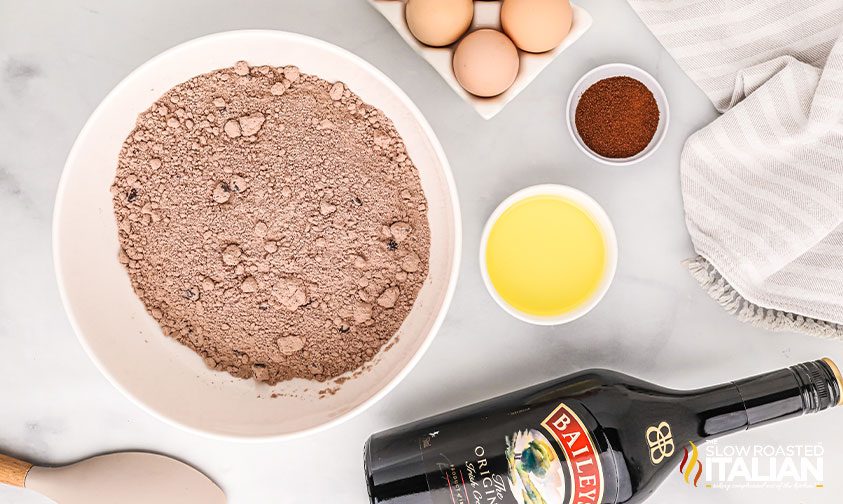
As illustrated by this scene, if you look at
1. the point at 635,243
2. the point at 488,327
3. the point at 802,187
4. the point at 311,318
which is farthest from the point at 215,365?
the point at 802,187

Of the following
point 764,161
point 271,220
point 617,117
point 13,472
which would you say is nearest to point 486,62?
point 617,117

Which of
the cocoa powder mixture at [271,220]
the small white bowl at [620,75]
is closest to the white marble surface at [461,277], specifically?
the small white bowl at [620,75]

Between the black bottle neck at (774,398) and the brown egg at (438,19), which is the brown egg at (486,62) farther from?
the black bottle neck at (774,398)

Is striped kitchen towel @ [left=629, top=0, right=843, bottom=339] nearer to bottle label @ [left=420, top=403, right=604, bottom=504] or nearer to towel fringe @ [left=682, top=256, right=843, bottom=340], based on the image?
towel fringe @ [left=682, top=256, right=843, bottom=340]

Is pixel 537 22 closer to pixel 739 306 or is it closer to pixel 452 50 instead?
pixel 452 50

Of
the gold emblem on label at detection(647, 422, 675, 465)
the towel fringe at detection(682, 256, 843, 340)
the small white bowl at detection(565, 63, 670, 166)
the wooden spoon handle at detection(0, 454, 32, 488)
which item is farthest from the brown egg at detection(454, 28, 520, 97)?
the wooden spoon handle at detection(0, 454, 32, 488)
